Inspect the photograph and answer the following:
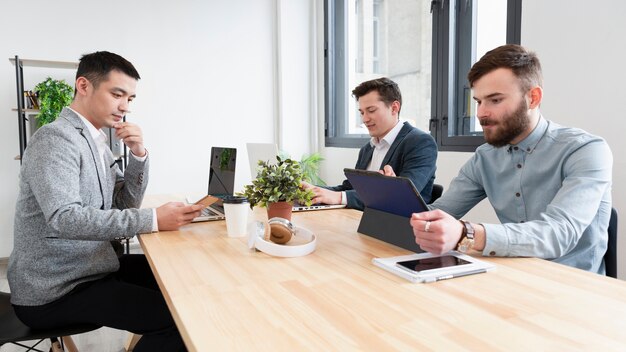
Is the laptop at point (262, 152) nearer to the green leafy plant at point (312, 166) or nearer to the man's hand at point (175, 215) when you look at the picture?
the man's hand at point (175, 215)

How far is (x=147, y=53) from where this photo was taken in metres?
4.25

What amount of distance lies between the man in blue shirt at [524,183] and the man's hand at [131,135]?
1.27 meters

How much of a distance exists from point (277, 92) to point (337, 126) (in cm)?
75

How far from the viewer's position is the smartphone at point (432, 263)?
3.52 feet

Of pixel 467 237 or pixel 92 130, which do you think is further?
pixel 92 130

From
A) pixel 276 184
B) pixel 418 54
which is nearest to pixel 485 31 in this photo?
pixel 418 54

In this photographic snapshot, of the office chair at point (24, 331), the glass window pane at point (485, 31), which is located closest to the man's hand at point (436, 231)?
the office chair at point (24, 331)

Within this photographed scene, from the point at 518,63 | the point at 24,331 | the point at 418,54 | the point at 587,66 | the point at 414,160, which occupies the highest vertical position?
the point at 418,54

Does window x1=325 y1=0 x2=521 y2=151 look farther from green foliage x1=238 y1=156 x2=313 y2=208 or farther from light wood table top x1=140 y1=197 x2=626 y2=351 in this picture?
light wood table top x1=140 y1=197 x2=626 y2=351

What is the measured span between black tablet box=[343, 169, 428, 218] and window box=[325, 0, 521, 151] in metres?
1.71

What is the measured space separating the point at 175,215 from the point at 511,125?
3.92 feet

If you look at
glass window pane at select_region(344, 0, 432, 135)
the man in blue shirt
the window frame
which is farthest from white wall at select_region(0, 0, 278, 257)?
the man in blue shirt

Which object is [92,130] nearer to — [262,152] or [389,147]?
[262,152]

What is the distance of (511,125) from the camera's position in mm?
1487
